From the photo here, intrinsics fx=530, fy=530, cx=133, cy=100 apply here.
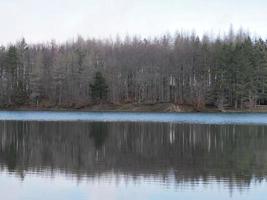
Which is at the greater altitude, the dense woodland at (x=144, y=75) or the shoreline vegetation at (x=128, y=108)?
the dense woodland at (x=144, y=75)

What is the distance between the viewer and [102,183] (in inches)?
852

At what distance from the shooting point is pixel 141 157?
30.2 metres

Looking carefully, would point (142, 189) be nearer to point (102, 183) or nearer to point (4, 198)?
point (102, 183)

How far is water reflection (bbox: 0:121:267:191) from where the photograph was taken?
23938 mm

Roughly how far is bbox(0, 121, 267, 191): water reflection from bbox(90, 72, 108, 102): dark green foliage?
7605 centimetres

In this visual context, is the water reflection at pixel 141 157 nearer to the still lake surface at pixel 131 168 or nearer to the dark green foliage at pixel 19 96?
the still lake surface at pixel 131 168

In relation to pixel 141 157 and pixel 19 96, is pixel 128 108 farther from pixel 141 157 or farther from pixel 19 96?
pixel 141 157

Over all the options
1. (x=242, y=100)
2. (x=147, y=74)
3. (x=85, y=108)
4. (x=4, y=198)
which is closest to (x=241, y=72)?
(x=242, y=100)

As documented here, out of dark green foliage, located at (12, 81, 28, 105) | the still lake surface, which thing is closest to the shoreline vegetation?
dark green foliage, located at (12, 81, 28, 105)

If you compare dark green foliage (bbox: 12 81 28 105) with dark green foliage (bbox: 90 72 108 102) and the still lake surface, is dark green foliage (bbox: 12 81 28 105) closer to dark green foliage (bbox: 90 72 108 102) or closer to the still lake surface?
dark green foliage (bbox: 90 72 108 102)

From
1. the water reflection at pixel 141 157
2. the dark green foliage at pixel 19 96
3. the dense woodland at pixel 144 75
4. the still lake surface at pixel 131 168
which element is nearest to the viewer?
the still lake surface at pixel 131 168

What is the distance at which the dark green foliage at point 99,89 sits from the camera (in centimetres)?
12150

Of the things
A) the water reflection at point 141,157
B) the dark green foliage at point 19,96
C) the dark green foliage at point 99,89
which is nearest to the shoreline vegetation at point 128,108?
the dark green foliage at point 19,96

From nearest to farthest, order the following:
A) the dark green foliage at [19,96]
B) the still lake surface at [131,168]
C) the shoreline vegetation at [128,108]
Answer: the still lake surface at [131,168], the shoreline vegetation at [128,108], the dark green foliage at [19,96]
